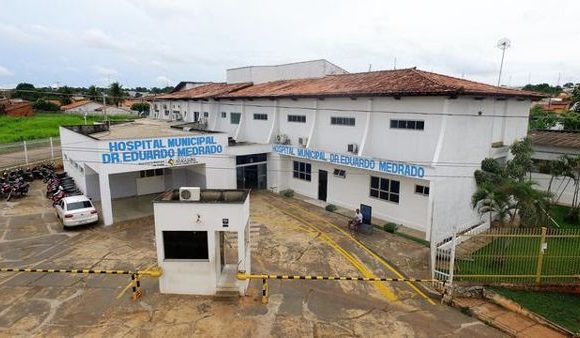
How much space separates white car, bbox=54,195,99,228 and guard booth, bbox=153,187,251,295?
26.0 ft

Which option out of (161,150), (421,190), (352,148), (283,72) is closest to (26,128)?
(283,72)

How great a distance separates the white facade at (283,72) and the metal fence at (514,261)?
696 inches

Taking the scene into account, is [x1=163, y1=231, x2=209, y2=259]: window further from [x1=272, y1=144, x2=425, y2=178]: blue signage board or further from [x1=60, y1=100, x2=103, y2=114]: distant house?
[x1=60, y1=100, x2=103, y2=114]: distant house

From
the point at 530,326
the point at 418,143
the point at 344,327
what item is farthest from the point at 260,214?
the point at 530,326

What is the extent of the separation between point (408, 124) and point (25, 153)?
30.1m

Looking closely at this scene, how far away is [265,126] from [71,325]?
18.0 m

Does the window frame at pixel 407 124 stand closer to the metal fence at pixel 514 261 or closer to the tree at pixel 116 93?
the metal fence at pixel 514 261

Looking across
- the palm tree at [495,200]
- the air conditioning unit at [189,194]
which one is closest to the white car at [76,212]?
the air conditioning unit at [189,194]

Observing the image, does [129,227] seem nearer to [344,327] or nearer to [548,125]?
[344,327]

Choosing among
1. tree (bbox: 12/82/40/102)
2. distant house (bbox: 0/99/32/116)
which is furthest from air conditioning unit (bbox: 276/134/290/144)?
tree (bbox: 12/82/40/102)

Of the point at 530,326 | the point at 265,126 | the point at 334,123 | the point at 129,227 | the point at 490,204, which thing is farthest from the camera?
the point at 265,126

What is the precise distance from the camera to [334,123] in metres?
21.4

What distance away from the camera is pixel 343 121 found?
20859 millimetres

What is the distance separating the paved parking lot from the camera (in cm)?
984
